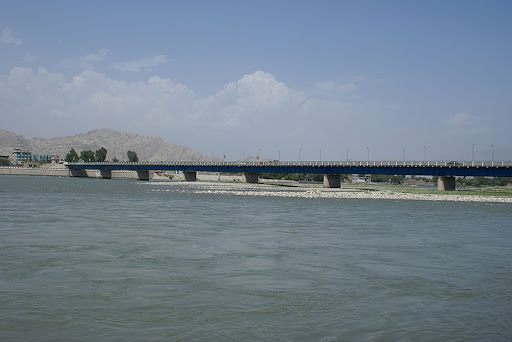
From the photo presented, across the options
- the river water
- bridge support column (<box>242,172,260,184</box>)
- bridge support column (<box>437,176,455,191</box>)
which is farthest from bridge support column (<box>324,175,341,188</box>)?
the river water

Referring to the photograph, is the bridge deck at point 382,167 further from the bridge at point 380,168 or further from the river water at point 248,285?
the river water at point 248,285

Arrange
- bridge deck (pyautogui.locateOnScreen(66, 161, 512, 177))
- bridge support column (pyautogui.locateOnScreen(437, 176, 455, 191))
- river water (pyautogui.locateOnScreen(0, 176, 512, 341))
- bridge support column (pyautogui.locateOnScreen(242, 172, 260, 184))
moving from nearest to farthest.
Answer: river water (pyautogui.locateOnScreen(0, 176, 512, 341))
bridge deck (pyautogui.locateOnScreen(66, 161, 512, 177))
bridge support column (pyautogui.locateOnScreen(437, 176, 455, 191))
bridge support column (pyautogui.locateOnScreen(242, 172, 260, 184))

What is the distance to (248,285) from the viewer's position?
18719 mm

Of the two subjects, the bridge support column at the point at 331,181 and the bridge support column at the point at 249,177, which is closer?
the bridge support column at the point at 331,181

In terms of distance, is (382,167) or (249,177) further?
(249,177)

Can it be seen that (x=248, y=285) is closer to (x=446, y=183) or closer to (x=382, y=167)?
(x=446, y=183)

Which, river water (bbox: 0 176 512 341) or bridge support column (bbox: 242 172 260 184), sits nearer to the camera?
river water (bbox: 0 176 512 341)

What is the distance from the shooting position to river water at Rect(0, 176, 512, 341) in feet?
45.2

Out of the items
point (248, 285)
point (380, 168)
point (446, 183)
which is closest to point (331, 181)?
point (380, 168)

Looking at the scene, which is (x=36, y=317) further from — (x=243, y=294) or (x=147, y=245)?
(x=147, y=245)

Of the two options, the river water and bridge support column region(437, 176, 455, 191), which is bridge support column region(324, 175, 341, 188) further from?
the river water

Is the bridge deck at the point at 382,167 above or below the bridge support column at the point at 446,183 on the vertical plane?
above

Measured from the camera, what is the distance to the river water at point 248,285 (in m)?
13.8

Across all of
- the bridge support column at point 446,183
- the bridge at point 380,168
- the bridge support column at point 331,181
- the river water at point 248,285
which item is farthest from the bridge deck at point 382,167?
the river water at point 248,285
